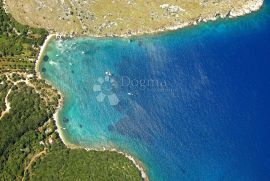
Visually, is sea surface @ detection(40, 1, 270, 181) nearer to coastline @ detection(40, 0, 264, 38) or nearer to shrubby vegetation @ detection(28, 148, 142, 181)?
coastline @ detection(40, 0, 264, 38)

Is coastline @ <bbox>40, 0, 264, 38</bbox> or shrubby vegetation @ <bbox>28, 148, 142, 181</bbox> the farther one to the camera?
coastline @ <bbox>40, 0, 264, 38</bbox>

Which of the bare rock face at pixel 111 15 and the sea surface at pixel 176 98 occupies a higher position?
the bare rock face at pixel 111 15

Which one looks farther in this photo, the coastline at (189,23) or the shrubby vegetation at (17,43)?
the coastline at (189,23)

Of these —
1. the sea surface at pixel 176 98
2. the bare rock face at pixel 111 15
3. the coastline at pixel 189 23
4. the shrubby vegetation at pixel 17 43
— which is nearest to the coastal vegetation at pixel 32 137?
the shrubby vegetation at pixel 17 43

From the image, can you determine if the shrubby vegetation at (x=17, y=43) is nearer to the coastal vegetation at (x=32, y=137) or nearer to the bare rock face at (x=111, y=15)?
the coastal vegetation at (x=32, y=137)

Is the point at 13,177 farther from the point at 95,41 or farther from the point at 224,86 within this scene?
the point at 224,86

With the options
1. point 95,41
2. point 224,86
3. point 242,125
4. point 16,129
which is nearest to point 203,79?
point 224,86

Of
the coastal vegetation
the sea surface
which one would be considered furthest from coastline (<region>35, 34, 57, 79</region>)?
the sea surface
